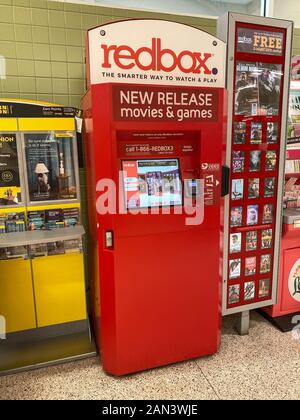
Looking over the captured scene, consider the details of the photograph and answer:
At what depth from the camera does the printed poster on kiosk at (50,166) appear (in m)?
2.23

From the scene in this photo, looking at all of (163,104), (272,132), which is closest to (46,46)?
(163,104)

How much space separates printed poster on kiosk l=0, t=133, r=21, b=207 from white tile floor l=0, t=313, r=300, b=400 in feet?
4.12

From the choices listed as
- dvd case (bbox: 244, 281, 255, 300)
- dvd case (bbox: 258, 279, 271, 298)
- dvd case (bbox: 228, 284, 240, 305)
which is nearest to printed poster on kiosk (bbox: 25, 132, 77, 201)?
dvd case (bbox: 228, 284, 240, 305)

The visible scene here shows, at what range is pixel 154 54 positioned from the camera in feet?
6.12

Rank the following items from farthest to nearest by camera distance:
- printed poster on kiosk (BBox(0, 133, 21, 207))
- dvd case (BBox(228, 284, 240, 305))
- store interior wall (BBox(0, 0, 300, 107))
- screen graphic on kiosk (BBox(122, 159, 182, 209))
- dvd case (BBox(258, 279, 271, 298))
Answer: dvd case (BBox(258, 279, 271, 298))
dvd case (BBox(228, 284, 240, 305))
store interior wall (BBox(0, 0, 300, 107))
printed poster on kiosk (BBox(0, 133, 21, 207))
screen graphic on kiosk (BBox(122, 159, 182, 209))

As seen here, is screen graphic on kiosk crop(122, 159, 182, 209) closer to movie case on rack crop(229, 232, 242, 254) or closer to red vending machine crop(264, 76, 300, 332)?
movie case on rack crop(229, 232, 242, 254)

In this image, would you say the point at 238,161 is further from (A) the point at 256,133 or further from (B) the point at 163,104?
(B) the point at 163,104

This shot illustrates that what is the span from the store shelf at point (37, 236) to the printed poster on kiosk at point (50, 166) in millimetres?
249

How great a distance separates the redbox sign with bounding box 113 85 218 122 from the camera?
183 cm

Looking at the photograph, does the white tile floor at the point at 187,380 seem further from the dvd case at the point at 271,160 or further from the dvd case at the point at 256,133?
the dvd case at the point at 256,133

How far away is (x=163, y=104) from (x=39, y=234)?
47.8 inches

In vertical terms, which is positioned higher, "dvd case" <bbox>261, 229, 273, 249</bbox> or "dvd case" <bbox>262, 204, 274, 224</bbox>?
"dvd case" <bbox>262, 204, 274, 224</bbox>
